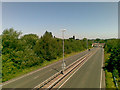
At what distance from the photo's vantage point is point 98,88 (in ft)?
43.7

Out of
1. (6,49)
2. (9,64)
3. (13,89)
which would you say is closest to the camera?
(13,89)

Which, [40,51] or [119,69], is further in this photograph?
[40,51]

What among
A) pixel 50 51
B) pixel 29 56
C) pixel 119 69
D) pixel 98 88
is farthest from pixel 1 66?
pixel 119 69

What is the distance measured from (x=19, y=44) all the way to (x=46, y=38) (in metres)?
12.2

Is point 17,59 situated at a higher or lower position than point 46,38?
lower

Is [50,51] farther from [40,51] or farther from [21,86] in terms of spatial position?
[21,86]

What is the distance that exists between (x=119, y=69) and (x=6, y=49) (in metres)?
23.3

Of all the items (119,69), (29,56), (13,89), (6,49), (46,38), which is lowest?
(13,89)

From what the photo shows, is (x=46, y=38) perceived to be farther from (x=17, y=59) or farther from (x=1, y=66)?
(x=1, y=66)

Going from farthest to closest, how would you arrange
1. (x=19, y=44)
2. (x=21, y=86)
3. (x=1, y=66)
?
(x=19, y=44), (x=1, y=66), (x=21, y=86)

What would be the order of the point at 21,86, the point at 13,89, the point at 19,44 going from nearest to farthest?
the point at 13,89 < the point at 21,86 < the point at 19,44

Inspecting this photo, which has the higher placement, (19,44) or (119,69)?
(19,44)

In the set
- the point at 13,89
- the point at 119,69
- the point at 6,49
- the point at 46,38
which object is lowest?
the point at 13,89

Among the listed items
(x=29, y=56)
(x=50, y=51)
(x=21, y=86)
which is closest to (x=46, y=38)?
(x=50, y=51)
